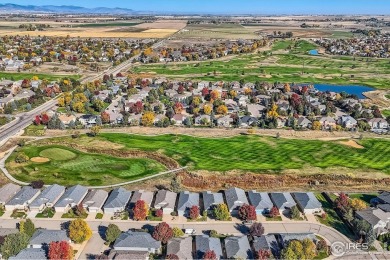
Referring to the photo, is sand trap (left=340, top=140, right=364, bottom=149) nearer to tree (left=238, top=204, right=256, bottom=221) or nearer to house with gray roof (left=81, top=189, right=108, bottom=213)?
tree (left=238, top=204, right=256, bottom=221)

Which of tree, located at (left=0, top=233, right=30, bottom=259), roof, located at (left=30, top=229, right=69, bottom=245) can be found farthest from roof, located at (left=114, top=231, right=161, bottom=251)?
tree, located at (left=0, top=233, right=30, bottom=259)

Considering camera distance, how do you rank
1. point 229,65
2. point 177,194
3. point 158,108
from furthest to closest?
point 229,65
point 158,108
point 177,194

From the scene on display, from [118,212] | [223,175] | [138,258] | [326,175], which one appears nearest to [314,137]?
[326,175]

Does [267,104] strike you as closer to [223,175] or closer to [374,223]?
[223,175]

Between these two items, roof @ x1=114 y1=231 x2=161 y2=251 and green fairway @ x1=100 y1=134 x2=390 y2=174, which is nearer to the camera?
roof @ x1=114 y1=231 x2=161 y2=251

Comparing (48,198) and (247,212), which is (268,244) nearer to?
(247,212)

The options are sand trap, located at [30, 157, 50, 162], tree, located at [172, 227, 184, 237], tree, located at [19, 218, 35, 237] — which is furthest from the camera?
sand trap, located at [30, 157, 50, 162]
